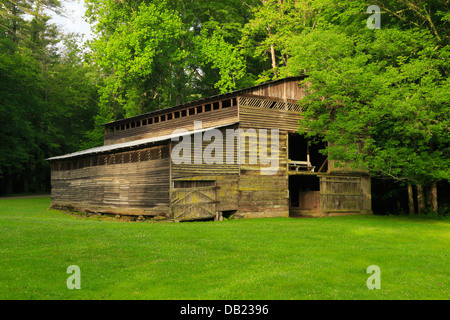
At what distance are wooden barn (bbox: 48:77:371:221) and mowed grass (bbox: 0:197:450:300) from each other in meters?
6.89

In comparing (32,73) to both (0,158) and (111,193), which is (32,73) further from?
(111,193)

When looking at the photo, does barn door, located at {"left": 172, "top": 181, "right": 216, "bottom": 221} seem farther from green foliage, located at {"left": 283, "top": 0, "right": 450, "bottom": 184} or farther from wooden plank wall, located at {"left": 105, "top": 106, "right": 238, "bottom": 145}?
green foliage, located at {"left": 283, "top": 0, "right": 450, "bottom": 184}

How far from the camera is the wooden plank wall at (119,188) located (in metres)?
24.8

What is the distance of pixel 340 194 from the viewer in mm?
30750

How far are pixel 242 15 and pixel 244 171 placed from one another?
3518 centimetres

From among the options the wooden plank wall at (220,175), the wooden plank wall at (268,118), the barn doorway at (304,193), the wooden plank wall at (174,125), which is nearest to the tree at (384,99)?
the wooden plank wall at (268,118)

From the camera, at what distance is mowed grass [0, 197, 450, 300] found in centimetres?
891

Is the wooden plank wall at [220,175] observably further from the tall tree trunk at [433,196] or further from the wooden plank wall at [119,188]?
the tall tree trunk at [433,196]

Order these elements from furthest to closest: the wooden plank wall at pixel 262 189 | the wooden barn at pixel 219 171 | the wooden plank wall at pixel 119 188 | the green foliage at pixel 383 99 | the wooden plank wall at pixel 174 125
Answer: the wooden plank wall at pixel 174 125
the wooden plank wall at pixel 262 189
the wooden plank wall at pixel 119 188
the wooden barn at pixel 219 171
the green foliage at pixel 383 99

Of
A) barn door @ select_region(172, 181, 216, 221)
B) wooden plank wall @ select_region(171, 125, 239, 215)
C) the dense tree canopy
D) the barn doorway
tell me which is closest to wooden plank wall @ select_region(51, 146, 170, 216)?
barn door @ select_region(172, 181, 216, 221)

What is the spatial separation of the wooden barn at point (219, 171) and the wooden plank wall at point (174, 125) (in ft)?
0.26

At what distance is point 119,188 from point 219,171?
7.72 m
